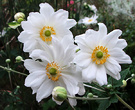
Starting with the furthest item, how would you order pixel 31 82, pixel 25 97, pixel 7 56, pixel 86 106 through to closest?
pixel 7 56 → pixel 25 97 → pixel 86 106 → pixel 31 82

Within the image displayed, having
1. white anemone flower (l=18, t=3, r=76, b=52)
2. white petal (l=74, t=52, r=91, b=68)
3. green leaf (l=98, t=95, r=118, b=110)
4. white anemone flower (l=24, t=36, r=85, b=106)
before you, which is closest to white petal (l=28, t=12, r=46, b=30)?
white anemone flower (l=18, t=3, r=76, b=52)

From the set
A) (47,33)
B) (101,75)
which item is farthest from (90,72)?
(47,33)

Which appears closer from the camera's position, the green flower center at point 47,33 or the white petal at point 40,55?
the white petal at point 40,55

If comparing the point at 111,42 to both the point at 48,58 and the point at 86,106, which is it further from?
the point at 86,106

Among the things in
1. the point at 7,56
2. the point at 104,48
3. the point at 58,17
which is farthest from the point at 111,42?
the point at 7,56

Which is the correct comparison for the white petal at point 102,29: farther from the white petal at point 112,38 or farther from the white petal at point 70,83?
the white petal at point 70,83

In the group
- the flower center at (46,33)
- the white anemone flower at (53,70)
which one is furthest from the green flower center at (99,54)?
the flower center at (46,33)
